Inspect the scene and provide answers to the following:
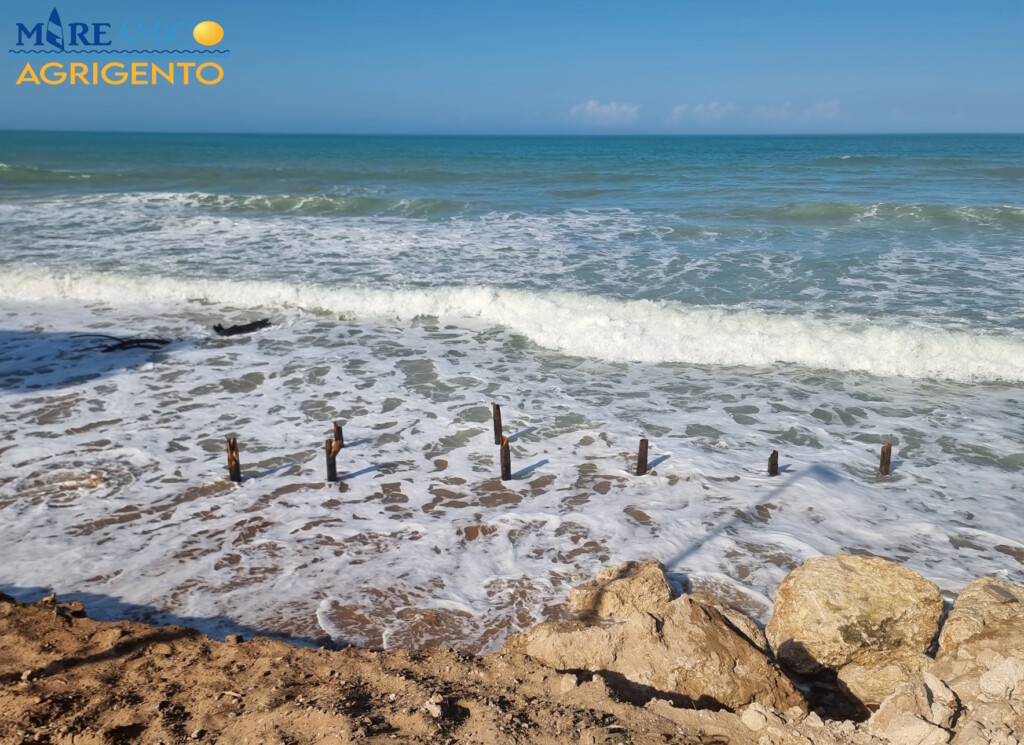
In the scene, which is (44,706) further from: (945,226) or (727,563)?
(945,226)

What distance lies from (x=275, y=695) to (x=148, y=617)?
1.95m

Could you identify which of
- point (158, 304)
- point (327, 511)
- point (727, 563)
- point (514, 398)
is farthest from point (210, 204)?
point (727, 563)

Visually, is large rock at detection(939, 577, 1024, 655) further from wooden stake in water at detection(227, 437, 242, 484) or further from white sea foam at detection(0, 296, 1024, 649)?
wooden stake in water at detection(227, 437, 242, 484)

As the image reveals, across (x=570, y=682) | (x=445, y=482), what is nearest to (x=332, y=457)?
(x=445, y=482)

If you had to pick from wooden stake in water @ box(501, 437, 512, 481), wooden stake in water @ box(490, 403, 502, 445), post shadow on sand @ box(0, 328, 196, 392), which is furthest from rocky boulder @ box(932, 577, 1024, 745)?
post shadow on sand @ box(0, 328, 196, 392)

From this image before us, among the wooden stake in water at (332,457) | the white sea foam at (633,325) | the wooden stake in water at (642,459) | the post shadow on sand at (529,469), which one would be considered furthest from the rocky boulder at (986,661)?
the white sea foam at (633,325)

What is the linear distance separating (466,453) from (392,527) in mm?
1758

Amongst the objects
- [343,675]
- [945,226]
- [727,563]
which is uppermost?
[945,226]

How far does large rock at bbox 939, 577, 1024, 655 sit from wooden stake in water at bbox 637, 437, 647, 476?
10.6 ft

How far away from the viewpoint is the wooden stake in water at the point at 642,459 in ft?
25.0

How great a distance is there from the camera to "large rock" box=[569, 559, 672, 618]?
5.21m

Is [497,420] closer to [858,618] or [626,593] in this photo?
[626,593]

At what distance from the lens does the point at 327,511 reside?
719 cm

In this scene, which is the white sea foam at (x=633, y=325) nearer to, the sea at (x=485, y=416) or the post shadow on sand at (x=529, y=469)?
the sea at (x=485, y=416)
